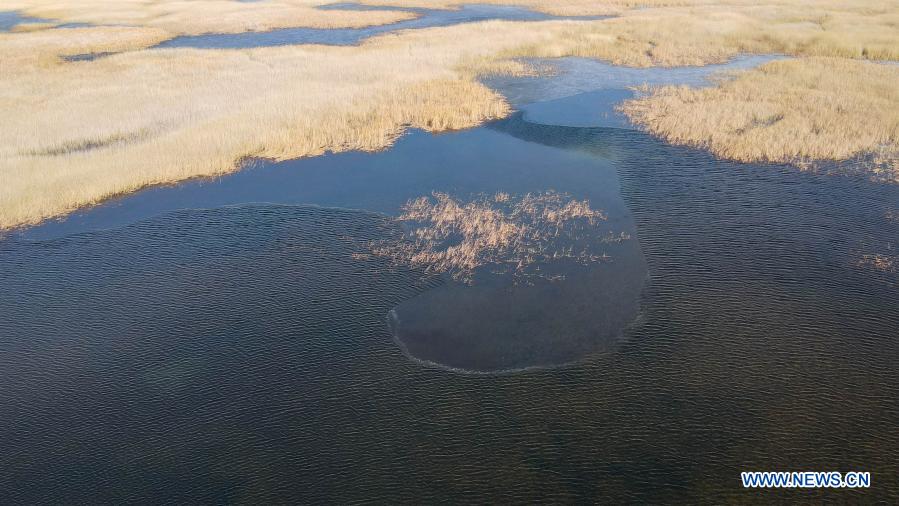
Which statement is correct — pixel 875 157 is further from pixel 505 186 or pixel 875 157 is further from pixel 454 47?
pixel 454 47

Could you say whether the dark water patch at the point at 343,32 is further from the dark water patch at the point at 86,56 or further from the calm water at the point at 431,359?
the calm water at the point at 431,359

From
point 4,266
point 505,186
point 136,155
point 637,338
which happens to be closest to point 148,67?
point 136,155

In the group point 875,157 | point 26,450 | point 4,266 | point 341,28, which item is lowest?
point 26,450

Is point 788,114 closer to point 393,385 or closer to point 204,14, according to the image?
point 393,385

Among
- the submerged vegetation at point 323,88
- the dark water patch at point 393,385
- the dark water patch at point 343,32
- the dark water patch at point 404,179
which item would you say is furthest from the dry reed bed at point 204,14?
the dark water patch at point 393,385

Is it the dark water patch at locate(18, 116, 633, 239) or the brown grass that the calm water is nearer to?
the dark water patch at locate(18, 116, 633, 239)

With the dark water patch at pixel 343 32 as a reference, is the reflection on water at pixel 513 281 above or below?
below

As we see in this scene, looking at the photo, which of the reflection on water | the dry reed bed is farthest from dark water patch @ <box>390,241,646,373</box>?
the dry reed bed

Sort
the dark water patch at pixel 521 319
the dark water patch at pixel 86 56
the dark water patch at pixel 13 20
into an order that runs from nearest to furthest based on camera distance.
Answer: the dark water patch at pixel 521 319 → the dark water patch at pixel 86 56 → the dark water patch at pixel 13 20
